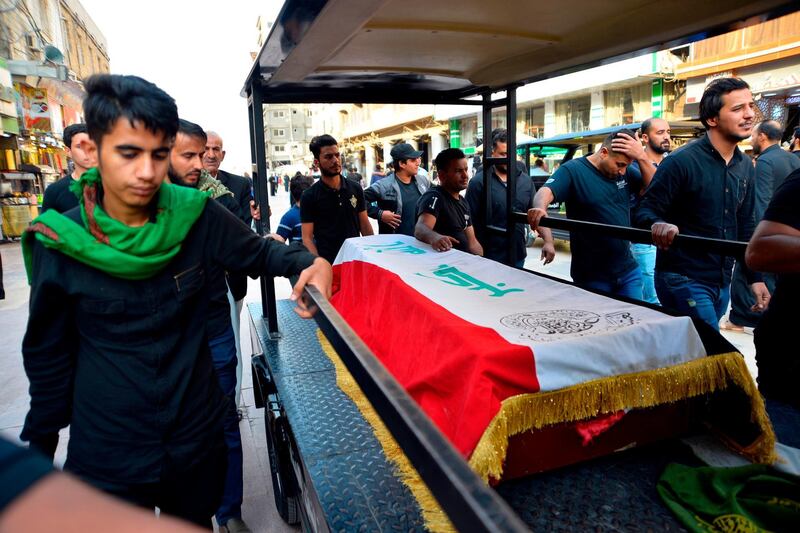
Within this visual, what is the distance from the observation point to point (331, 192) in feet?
15.9

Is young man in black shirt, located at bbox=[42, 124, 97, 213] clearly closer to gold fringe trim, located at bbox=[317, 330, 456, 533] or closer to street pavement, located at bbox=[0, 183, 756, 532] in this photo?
street pavement, located at bbox=[0, 183, 756, 532]

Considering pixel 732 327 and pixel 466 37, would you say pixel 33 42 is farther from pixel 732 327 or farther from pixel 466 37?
pixel 732 327

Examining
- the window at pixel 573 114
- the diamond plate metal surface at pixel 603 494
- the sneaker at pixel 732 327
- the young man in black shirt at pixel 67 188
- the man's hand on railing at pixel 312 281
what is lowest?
the sneaker at pixel 732 327

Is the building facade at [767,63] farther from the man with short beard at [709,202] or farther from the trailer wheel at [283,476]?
the trailer wheel at [283,476]

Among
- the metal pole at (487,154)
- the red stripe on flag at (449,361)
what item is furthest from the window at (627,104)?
the red stripe on flag at (449,361)

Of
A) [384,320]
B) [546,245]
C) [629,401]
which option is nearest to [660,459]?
[629,401]

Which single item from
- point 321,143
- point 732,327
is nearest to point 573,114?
point 732,327

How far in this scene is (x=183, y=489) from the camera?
1675 mm

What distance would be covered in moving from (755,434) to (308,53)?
2.73 m

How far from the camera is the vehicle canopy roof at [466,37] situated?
2.30m

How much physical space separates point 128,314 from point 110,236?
0.76 feet

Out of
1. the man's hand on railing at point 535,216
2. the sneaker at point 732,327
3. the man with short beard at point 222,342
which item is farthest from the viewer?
the sneaker at point 732,327

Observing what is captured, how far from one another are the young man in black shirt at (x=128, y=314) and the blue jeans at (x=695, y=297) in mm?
2297

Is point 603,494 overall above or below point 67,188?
below
